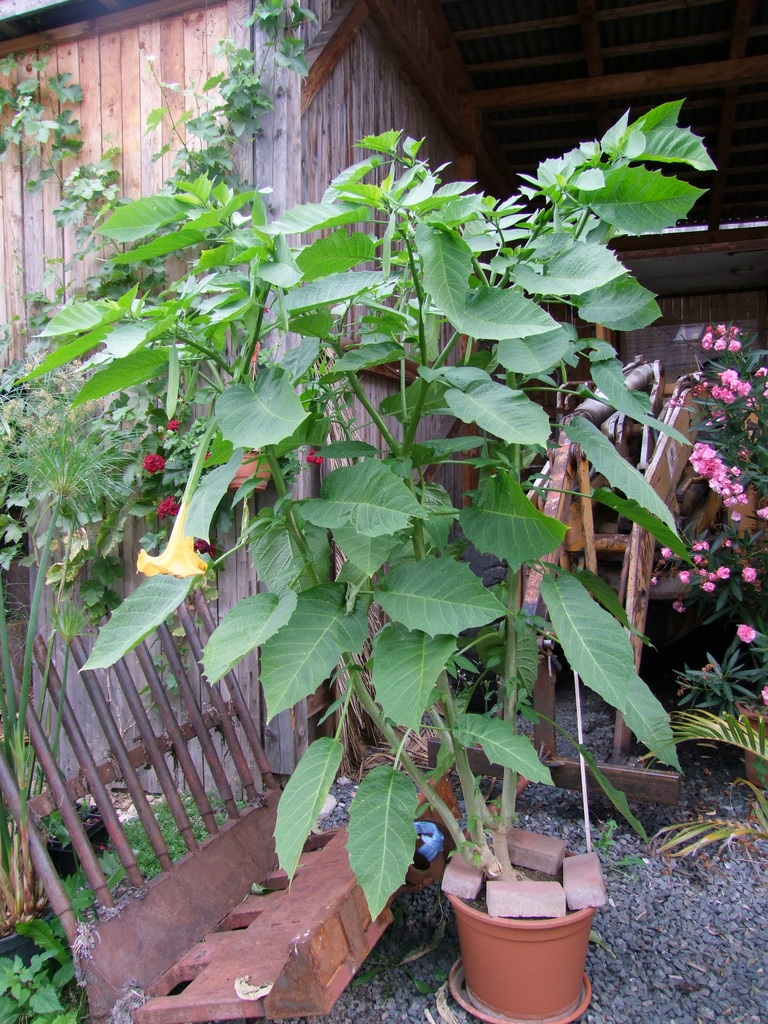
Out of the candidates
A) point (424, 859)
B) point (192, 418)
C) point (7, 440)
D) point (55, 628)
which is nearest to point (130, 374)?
point (55, 628)

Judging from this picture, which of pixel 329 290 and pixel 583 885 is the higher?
pixel 329 290

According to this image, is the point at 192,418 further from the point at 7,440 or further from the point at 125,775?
the point at 125,775

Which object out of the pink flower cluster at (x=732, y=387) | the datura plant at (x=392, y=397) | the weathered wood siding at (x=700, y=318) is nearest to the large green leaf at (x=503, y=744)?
the datura plant at (x=392, y=397)

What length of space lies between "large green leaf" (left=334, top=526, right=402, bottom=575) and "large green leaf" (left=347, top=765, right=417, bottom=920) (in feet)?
1.39

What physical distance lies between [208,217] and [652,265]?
7739 mm

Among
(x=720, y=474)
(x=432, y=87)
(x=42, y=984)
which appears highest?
(x=432, y=87)

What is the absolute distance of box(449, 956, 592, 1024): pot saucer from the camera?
1568 millimetres

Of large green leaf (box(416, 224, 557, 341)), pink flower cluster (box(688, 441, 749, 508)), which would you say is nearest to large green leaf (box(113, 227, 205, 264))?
large green leaf (box(416, 224, 557, 341))

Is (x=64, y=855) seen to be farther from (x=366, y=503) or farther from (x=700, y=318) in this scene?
(x=700, y=318)

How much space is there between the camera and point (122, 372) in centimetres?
116

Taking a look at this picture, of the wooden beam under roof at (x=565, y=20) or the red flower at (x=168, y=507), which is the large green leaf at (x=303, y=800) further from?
the wooden beam under roof at (x=565, y=20)

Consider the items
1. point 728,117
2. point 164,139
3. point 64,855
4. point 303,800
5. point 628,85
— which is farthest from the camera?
point 728,117

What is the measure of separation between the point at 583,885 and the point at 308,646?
2.57 ft

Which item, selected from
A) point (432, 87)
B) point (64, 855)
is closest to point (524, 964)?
point (64, 855)
